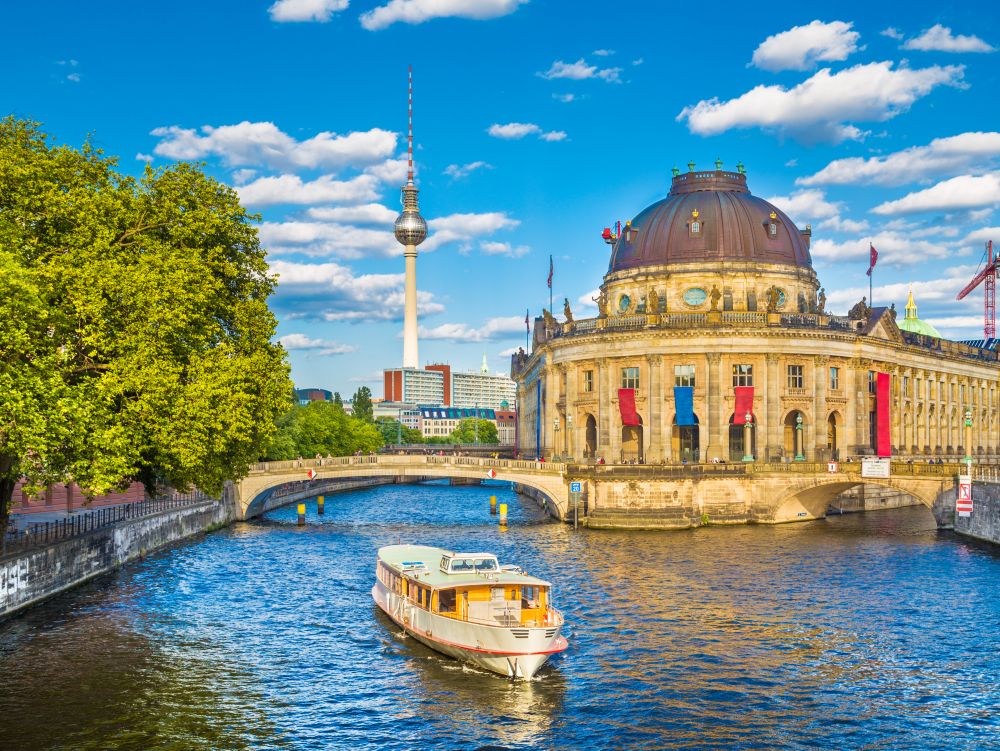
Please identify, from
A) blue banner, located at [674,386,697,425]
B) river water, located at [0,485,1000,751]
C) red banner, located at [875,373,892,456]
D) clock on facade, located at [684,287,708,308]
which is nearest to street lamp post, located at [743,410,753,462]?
blue banner, located at [674,386,697,425]

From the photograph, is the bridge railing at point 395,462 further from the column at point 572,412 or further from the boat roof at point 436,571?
the boat roof at point 436,571

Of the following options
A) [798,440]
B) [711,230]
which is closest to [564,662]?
[798,440]

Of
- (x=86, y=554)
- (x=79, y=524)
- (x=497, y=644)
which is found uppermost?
(x=79, y=524)

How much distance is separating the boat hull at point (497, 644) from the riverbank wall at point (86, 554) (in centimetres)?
2063

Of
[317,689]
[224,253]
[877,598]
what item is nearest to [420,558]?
[317,689]

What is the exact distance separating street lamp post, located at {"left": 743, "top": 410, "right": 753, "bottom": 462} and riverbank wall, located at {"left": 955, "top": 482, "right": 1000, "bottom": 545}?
21382 millimetres

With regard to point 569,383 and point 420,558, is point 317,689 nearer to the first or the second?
point 420,558

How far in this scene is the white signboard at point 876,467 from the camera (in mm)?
85000

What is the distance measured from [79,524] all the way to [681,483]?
48.9 m

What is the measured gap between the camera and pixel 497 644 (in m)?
41.1

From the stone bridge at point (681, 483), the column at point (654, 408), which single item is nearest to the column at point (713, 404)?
the column at point (654, 408)

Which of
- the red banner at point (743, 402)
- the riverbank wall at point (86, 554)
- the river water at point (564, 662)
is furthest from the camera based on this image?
the red banner at point (743, 402)

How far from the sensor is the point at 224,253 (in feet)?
186

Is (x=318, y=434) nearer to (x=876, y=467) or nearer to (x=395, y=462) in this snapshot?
(x=395, y=462)
